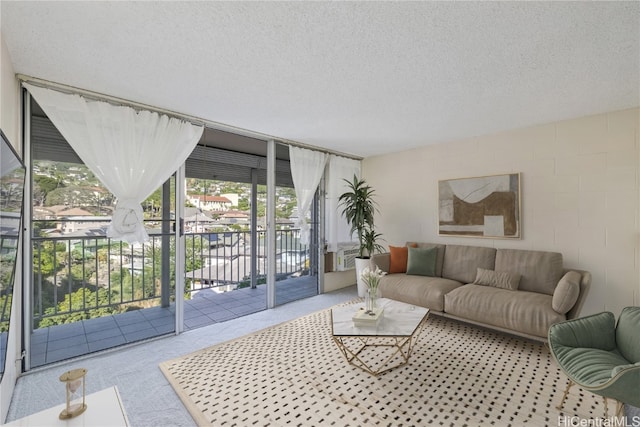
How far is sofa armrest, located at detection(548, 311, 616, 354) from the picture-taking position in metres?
1.92

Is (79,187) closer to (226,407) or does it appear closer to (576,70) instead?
(226,407)

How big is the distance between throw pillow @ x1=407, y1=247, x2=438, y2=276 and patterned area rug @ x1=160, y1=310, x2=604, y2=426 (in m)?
1.06

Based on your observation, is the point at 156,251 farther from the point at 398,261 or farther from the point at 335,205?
the point at 398,261

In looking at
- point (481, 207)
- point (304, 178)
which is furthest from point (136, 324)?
point (481, 207)

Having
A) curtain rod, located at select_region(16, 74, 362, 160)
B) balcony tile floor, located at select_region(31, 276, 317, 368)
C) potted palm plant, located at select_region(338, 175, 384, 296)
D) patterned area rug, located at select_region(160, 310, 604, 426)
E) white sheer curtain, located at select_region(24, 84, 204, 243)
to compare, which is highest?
curtain rod, located at select_region(16, 74, 362, 160)

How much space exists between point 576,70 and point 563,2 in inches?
36.8

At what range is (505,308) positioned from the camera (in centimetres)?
277

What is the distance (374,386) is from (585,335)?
1.50 meters

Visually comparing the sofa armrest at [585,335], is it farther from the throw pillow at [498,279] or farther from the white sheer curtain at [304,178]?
the white sheer curtain at [304,178]

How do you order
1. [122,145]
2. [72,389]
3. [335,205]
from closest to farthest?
[72,389] → [122,145] → [335,205]

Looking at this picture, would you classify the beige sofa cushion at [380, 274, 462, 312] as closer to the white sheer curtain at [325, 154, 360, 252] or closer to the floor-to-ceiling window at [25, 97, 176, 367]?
the white sheer curtain at [325, 154, 360, 252]

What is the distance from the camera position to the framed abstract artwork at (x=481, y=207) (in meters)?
3.57

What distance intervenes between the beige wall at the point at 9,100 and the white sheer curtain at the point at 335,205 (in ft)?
11.7

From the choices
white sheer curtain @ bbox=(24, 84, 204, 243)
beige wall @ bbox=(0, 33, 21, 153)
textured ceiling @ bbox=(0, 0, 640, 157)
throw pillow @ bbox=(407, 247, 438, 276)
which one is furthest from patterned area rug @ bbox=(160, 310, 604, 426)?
textured ceiling @ bbox=(0, 0, 640, 157)
